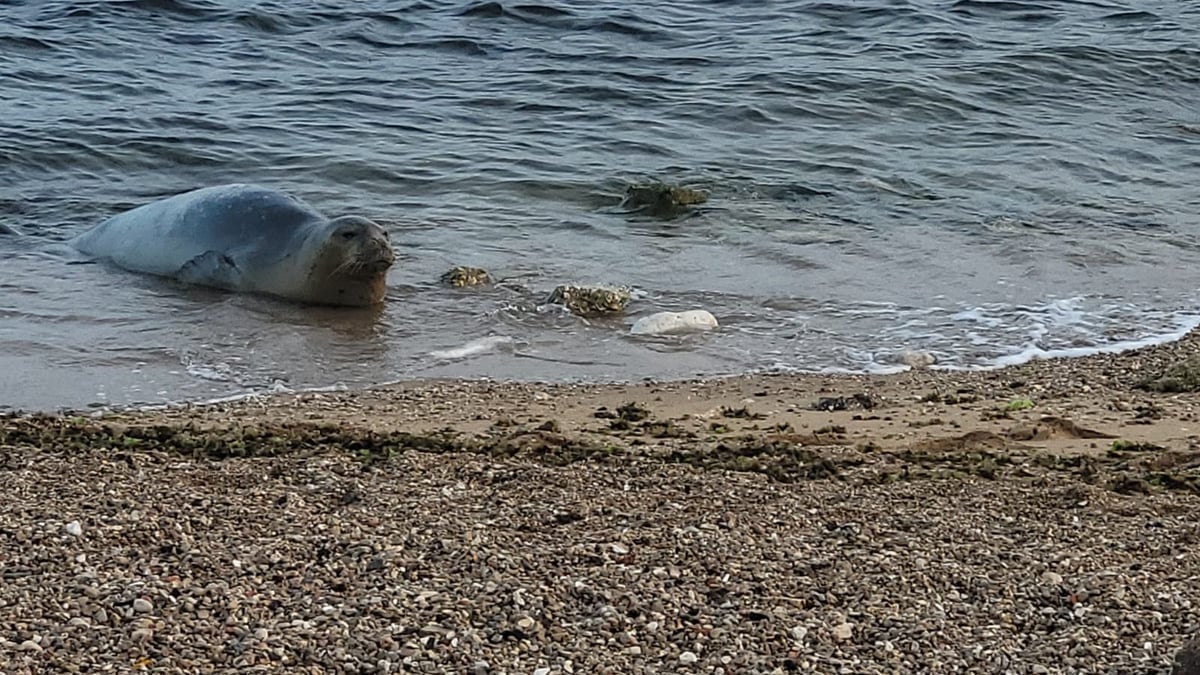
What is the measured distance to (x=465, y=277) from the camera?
30.9 ft

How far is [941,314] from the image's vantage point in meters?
9.06

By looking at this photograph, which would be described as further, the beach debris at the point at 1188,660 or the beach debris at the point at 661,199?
the beach debris at the point at 661,199

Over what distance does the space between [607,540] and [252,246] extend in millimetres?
5126

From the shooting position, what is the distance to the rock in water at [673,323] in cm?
855

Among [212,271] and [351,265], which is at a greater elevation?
[351,265]

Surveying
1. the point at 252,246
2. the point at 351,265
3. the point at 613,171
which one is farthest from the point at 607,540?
the point at 613,171

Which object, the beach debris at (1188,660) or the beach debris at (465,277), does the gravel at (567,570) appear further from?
the beach debris at (465,277)

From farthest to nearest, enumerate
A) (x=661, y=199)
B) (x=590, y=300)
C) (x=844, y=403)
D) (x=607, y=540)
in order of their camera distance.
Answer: (x=661, y=199)
(x=590, y=300)
(x=844, y=403)
(x=607, y=540)

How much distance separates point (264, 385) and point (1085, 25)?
14.8m

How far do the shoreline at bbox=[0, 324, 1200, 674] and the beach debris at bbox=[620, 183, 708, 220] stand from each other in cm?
471

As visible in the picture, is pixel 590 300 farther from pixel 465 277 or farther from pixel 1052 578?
pixel 1052 578

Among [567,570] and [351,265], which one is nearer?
[567,570]

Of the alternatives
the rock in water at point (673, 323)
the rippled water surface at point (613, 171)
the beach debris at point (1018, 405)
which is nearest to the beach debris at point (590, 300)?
the rippled water surface at point (613, 171)

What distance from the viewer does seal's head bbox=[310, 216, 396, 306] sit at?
355 inches
